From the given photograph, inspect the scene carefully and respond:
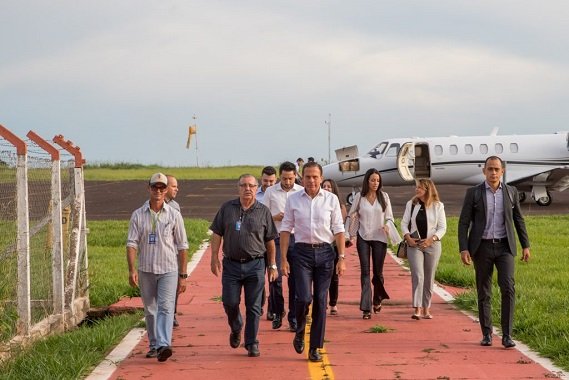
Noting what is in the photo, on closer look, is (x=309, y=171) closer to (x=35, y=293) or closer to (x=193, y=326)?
(x=193, y=326)

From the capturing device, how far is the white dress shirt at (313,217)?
32.9 feet

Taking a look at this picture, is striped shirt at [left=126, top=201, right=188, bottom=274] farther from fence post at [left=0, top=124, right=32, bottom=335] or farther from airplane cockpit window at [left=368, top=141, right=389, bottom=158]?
airplane cockpit window at [left=368, top=141, right=389, bottom=158]

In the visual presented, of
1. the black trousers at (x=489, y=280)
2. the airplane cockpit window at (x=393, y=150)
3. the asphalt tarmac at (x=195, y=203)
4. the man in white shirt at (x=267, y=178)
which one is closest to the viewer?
the black trousers at (x=489, y=280)

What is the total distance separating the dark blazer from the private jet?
26.0 meters

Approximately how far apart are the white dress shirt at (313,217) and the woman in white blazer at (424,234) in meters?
2.72

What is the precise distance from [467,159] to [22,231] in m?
28.9

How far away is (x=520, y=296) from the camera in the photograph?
13.6m

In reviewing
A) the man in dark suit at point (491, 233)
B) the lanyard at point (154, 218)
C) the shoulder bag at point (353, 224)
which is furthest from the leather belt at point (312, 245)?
the shoulder bag at point (353, 224)

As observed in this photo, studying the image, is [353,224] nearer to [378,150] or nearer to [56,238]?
[56,238]

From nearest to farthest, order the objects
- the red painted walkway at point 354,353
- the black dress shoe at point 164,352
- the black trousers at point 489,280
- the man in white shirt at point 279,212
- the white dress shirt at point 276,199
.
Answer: the red painted walkway at point 354,353 < the black dress shoe at point 164,352 < the black trousers at point 489,280 < the man in white shirt at point 279,212 < the white dress shirt at point 276,199

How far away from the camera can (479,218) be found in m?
10.8

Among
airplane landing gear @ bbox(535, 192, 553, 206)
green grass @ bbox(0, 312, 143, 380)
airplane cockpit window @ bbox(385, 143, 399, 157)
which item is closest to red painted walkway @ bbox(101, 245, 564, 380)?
green grass @ bbox(0, 312, 143, 380)

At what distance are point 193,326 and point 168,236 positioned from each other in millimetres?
2207

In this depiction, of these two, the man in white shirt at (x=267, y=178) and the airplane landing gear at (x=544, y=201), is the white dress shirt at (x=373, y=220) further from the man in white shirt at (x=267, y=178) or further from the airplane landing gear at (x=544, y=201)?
the airplane landing gear at (x=544, y=201)
